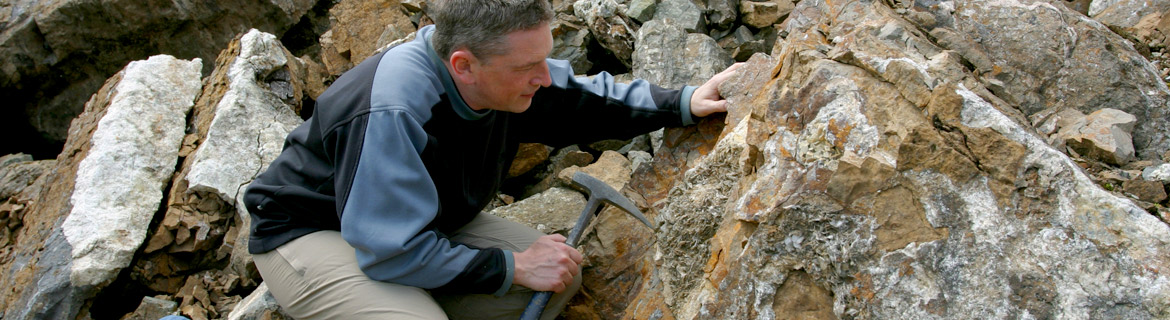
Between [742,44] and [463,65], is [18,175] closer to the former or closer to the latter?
[463,65]

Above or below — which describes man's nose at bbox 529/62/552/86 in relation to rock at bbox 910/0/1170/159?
above

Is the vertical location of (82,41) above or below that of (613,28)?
above

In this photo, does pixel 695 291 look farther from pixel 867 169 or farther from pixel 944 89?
pixel 944 89

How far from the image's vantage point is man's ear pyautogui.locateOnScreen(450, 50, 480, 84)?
2.39 m

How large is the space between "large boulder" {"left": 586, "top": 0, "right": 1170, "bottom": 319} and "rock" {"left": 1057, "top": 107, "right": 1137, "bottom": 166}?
0.22 meters

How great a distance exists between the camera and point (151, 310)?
3.61 meters

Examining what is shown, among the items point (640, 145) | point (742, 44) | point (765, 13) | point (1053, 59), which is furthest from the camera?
point (765, 13)

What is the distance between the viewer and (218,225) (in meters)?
3.93

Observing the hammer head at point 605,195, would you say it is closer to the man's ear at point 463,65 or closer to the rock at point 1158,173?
the man's ear at point 463,65

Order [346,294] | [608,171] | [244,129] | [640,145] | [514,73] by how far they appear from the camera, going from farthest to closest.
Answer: [640,145] → [244,129] → [608,171] → [346,294] → [514,73]

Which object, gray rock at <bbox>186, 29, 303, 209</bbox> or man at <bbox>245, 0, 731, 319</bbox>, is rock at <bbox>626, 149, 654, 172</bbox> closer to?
man at <bbox>245, 0, 731, 319</bbox>

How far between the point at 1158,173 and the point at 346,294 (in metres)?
2.69

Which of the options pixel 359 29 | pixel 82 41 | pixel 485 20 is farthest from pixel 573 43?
pixel 82 41

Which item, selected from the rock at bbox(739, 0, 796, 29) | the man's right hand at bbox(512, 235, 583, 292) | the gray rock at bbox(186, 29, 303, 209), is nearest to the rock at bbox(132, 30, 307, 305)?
the gray rock at bbox(186, 29, 303, 209)
